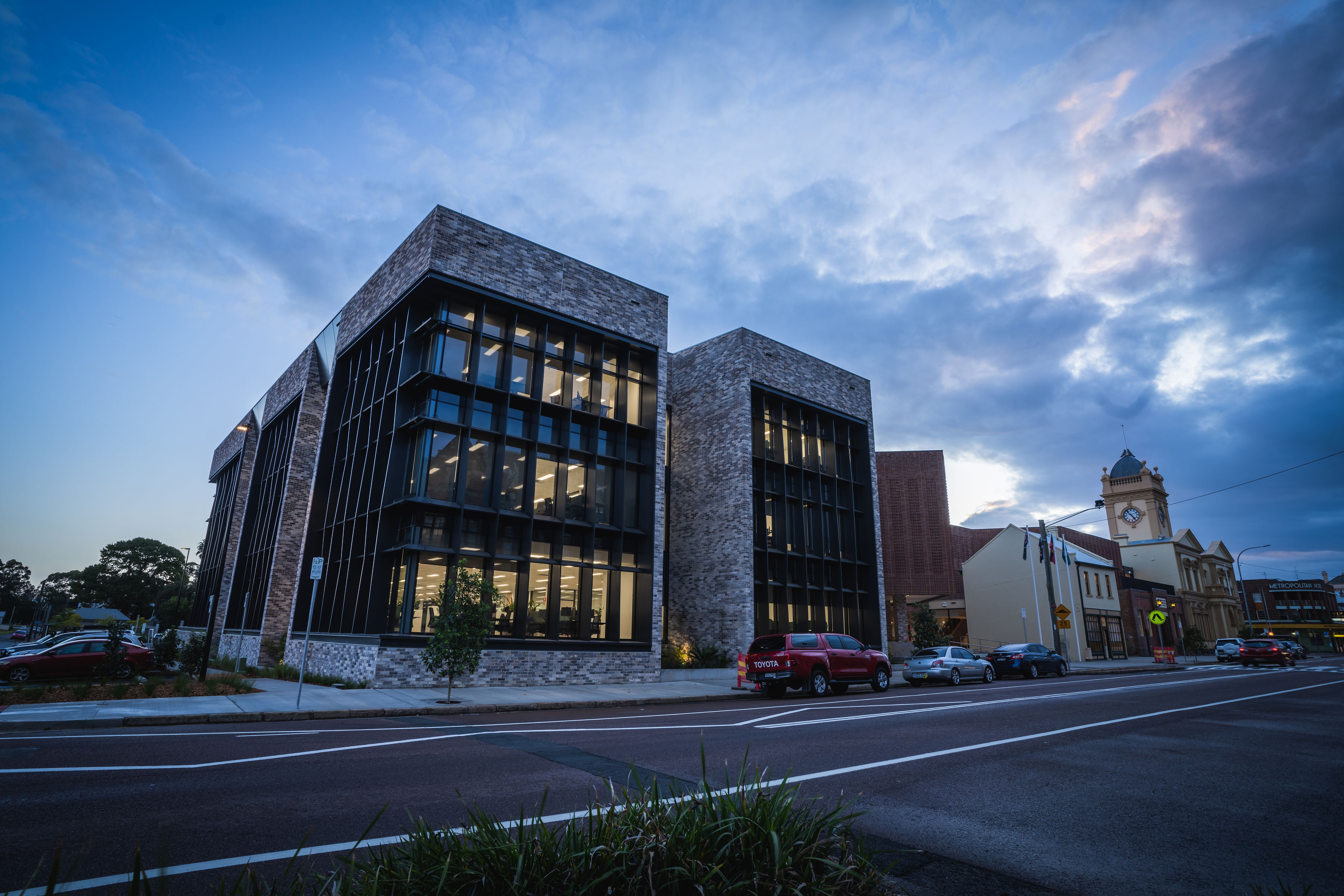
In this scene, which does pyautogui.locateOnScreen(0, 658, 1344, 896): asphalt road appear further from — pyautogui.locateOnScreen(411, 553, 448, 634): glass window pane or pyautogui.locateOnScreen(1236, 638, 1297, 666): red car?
pyautogui.locateOnScreen(1236, 638, 1297, 666): red car

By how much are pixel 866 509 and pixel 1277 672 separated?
1954cm

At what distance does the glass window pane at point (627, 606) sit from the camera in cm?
2394

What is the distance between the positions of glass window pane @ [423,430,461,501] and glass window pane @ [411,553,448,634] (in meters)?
1.90

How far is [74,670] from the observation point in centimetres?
1977

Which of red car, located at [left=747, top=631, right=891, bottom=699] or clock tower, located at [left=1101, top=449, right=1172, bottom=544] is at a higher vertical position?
clock tower, located at [left=1101, top=449, right=1172, bottom=544]

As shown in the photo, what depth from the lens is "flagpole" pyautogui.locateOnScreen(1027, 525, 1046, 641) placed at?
4100 cm

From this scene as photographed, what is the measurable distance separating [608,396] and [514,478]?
5123mm

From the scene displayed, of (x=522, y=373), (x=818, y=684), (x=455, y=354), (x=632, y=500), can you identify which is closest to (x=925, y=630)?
(x=818, y=684)

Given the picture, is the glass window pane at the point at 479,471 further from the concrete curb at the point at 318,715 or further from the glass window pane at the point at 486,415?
the concrete curb at the point at 318,715

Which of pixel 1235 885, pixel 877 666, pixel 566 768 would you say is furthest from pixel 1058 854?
pixel 877 666

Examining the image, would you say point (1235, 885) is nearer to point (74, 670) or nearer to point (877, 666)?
point (877, 666)

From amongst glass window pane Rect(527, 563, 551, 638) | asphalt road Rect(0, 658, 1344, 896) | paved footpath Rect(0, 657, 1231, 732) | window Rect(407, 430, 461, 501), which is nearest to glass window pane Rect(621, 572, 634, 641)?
paved footpath Rect(0, 657, 1231, 732)

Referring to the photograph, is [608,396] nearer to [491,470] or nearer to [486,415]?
[486,415]

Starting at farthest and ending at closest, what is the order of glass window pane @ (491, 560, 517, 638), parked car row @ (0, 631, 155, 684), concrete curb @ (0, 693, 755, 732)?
glass window pane @ (491, 560, 517, 638) → parked car row @ (0, 631, 155, 684) → concrete curb @ (0, 693, 755, 732)
